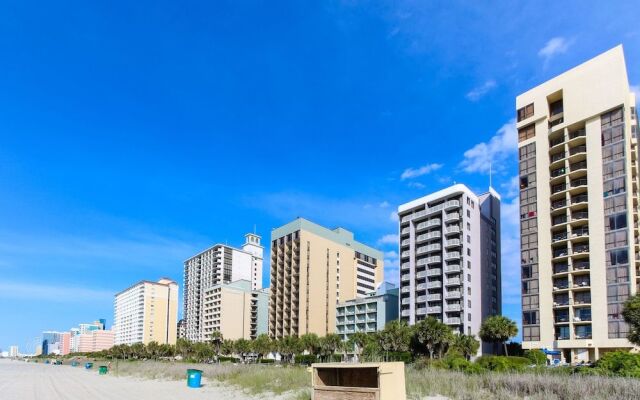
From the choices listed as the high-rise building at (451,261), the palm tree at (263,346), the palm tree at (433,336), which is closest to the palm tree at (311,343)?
the palm tree at (263,346)

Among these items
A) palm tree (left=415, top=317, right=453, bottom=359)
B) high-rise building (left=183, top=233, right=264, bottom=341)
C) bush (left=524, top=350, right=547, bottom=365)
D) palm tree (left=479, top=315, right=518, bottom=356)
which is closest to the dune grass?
palm tree (left=415, top=317, right=453, bottom=359)

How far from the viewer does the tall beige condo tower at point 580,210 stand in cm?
5559

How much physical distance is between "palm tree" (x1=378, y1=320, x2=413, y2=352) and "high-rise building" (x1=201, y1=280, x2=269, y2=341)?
7518 cm

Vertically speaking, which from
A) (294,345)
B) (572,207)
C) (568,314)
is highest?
(572,207)

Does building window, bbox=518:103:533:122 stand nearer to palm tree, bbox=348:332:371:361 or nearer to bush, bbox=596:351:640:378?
palm tree, bbox=348:332:371:361

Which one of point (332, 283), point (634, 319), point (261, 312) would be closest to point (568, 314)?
point (634, 319)

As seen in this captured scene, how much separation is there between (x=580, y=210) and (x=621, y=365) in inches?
1667

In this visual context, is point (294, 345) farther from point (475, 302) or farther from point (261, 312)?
point (261, 312)

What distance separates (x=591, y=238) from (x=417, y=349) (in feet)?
75.7

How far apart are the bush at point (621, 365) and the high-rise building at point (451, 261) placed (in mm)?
49042

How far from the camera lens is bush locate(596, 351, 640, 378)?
68.1 feet

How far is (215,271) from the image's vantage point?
529 feet

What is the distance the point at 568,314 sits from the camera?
191ft

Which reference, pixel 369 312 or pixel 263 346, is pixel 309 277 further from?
pixel 263 346
